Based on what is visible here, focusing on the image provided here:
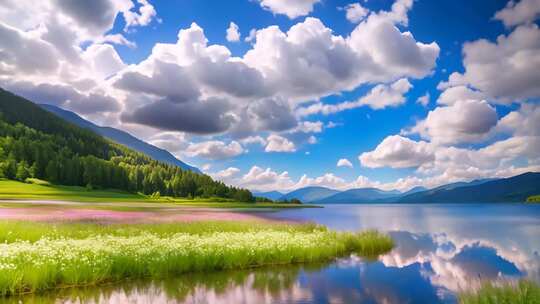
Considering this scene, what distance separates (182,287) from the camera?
59.5 feet

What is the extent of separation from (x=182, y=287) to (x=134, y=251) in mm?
4449

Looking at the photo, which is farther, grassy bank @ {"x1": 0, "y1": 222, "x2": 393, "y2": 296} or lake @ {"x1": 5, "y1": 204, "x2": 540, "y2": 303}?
grassy bank @ {"x1": 0, "y1": 222, "x2": 393, "y2": 296}

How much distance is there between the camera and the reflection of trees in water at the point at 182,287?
15.9 metres

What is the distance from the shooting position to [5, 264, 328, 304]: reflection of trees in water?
1590 cm

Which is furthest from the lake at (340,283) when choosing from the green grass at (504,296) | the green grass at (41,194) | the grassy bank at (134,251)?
the green grass at (41,194)

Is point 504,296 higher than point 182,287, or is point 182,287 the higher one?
point 504,296

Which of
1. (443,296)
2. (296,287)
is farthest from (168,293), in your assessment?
(443,296)

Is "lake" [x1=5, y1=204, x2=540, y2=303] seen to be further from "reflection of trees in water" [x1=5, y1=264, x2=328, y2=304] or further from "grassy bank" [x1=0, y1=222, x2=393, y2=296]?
"grassy bank" [x1=0, y1=222, x2=393, y2=296]

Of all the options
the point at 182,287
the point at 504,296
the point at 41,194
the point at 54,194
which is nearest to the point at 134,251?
the point at 182,287

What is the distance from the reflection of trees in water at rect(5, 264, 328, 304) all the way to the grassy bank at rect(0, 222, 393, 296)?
0.71 meters

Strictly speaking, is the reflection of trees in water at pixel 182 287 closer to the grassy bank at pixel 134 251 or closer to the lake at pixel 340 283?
the lake at pixel 340 283

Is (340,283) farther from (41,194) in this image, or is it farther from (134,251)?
(41,194)

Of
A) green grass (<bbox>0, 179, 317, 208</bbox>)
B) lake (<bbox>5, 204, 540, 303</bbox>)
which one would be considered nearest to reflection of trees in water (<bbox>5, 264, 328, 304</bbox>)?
lake (<bbox>5, 204, 540, 303</bbox>)

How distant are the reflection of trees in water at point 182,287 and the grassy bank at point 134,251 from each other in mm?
707
